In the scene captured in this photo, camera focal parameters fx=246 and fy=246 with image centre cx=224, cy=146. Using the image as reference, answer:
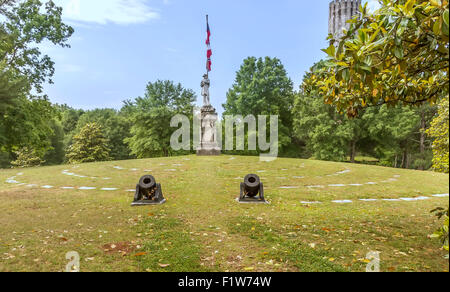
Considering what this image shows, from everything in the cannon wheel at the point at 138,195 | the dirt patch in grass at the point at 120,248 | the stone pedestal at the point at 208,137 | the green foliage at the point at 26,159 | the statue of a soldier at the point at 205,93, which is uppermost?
the statue of a soldier at the point at 205,93

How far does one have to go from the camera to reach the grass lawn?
158 inches

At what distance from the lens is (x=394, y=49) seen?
9.40 ft

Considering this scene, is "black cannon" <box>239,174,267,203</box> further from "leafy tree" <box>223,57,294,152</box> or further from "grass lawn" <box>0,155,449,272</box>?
"leafy tree" <box>223,57,294,152</box>

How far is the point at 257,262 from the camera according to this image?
4000mm

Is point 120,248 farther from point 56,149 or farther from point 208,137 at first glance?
point 56,149

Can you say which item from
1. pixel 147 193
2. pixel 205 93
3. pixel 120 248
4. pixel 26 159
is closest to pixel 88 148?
pixel 26 159

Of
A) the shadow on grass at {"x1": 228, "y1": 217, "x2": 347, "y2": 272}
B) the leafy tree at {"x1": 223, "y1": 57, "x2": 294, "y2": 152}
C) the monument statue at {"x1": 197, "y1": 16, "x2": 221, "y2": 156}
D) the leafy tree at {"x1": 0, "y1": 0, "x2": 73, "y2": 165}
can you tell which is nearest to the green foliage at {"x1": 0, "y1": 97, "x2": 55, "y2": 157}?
the leafy tree at {"x1": 0, "y1": 0, "x2": 73, "y2": 165}

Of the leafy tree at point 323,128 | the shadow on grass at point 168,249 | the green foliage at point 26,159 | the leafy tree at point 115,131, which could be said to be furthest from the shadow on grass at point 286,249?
the green foliage at point 26,159

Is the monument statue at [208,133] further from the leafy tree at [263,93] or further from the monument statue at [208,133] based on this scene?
the leafy tree at [263,93]

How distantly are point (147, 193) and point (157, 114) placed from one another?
92.4ft

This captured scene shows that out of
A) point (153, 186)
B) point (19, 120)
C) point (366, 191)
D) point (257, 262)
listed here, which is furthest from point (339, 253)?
point (19, 120)

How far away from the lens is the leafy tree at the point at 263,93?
110ft

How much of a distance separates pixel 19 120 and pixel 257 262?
55.9ft

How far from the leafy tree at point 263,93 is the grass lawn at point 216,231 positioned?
24900 millimetres
